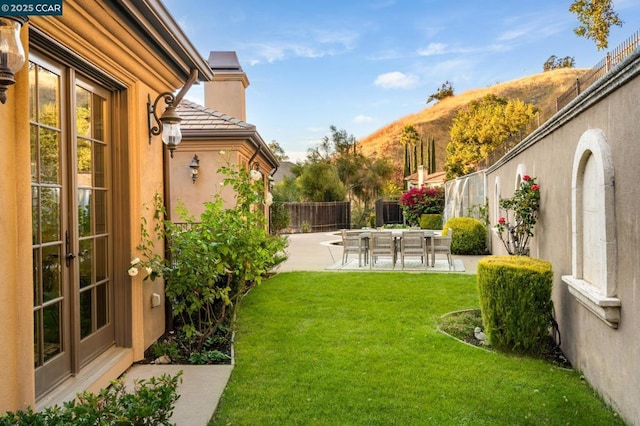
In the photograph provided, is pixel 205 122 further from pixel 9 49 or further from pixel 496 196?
pixel 496 196

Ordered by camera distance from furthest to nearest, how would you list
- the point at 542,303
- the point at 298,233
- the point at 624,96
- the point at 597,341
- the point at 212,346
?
the point at 298,233 < the point at 212,346 < the point at 542,303 < the point at 597,341 < the point at 624,96

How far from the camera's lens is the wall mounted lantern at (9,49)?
6.63ft

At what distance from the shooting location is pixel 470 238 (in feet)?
43.9

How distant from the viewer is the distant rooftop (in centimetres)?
1190

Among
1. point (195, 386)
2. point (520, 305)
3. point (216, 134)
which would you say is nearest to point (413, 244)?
point (216, 134)

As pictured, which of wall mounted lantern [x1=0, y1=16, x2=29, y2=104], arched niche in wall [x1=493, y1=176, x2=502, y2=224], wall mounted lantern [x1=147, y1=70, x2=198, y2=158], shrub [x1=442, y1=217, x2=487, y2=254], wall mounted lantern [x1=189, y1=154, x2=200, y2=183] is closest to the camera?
wall mounted lantern [x1=0, y1=16, x2=29, y2=104]

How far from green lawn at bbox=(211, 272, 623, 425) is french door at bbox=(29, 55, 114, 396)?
119cm

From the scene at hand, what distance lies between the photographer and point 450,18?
25.3 m

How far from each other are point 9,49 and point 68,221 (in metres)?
1.56

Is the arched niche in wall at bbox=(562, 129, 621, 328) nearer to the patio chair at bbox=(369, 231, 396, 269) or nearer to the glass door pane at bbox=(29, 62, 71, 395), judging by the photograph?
the glass door pane at bbox=(29, 62, 71, 395)

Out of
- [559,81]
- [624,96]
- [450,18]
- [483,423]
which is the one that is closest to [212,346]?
[483,423]

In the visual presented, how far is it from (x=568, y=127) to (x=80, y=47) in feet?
14.8

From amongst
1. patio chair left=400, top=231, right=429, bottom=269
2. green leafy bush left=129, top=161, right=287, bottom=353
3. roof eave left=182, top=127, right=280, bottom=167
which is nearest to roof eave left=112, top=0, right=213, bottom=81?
green leafy bush left=129, top=161, right=287, bottom=353

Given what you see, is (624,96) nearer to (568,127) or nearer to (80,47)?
(568,127)
